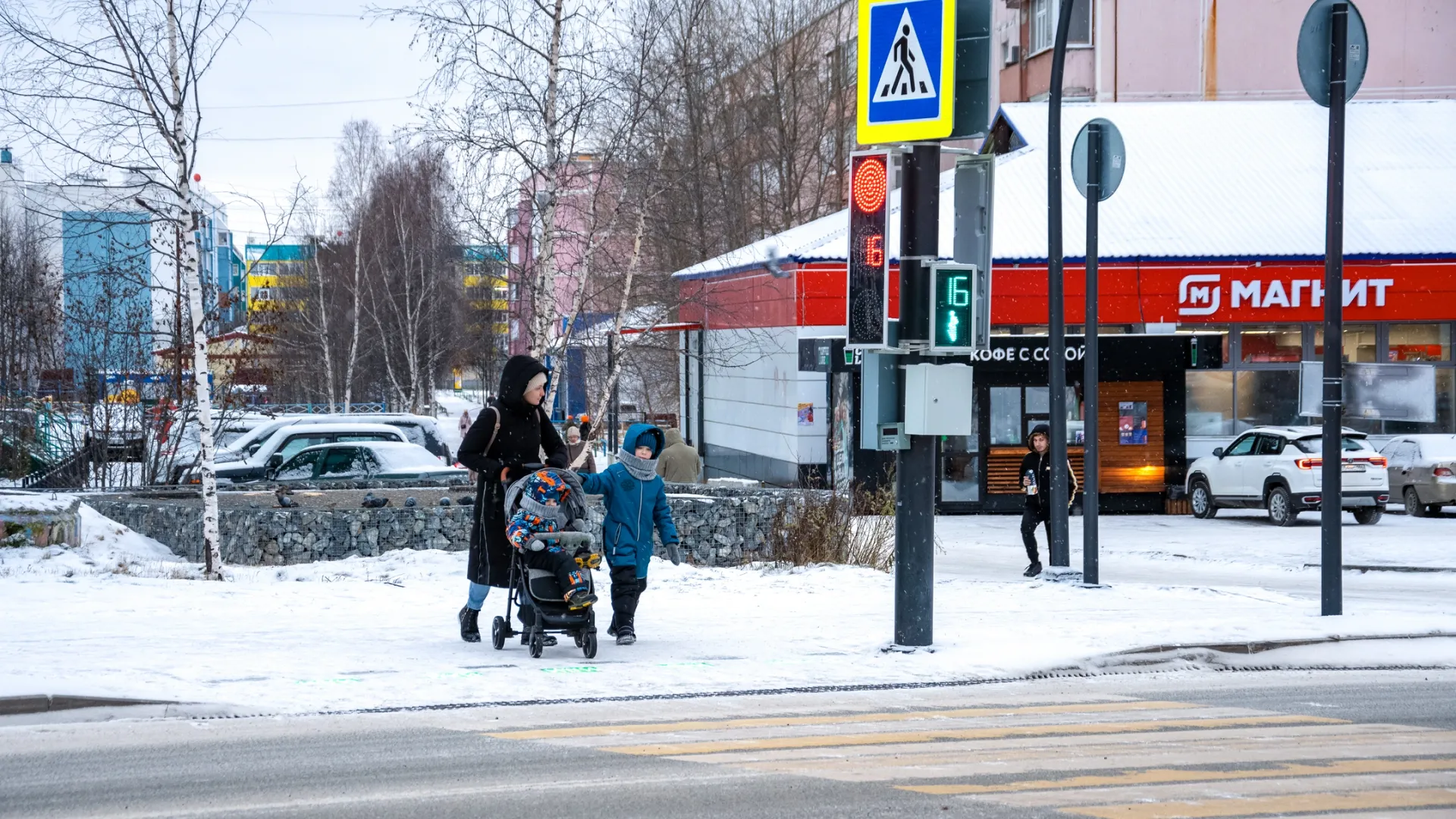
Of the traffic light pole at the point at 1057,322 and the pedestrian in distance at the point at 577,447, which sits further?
the pedestrian in distance at the point at 577,447

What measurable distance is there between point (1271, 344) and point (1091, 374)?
16.6m

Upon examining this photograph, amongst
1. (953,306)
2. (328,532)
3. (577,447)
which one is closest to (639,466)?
(953,306)

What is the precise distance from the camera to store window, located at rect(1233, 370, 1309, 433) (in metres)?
29.8

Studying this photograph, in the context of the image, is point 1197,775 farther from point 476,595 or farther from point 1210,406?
point 1210,406

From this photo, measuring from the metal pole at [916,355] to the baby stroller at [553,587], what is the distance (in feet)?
7.01

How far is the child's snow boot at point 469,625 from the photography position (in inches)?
406

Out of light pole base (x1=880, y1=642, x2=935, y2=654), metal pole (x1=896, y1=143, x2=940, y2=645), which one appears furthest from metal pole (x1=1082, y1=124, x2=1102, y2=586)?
metal pole (x1=896, y1=143, x2=940, y2=645)

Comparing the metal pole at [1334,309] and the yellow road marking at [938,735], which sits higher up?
the metal pole at [1334,309]

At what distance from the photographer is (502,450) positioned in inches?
391

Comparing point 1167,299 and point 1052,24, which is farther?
point 1052,24

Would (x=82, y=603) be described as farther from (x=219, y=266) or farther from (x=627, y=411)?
(x=219, y=266)

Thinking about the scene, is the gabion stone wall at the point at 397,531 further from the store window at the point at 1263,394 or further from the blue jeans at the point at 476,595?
the store window at the point at 1263,394

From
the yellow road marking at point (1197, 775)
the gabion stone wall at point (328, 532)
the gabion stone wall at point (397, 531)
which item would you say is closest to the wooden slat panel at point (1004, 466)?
the gabion stone wall at point (397, 531)


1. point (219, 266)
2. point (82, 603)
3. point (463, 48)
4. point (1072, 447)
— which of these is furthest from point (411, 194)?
point (219, 266)
